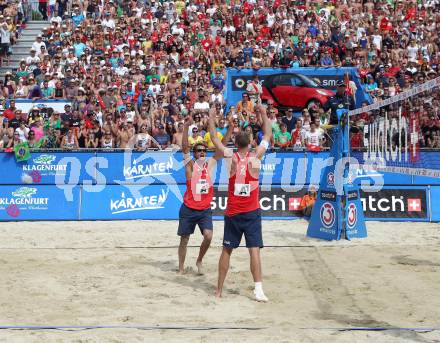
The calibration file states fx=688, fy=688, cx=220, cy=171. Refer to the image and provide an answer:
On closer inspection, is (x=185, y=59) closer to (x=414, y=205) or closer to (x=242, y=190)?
(x=414, y=205)

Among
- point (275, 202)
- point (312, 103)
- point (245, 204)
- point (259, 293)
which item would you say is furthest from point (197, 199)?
point (312, 103)

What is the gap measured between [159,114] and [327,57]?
21.7 ft

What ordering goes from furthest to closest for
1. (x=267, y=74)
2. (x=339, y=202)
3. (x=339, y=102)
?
(x=267, y=74) < (x=339, y=102) < (x=339, y=202)

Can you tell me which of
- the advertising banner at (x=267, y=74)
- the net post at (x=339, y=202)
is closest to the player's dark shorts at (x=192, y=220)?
the net post at (x=339, y=202)

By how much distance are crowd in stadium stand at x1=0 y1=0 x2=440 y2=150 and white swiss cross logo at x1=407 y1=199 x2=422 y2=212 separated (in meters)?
1.63

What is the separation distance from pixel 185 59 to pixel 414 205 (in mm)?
9882

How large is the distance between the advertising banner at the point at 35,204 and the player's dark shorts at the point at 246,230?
740 cm

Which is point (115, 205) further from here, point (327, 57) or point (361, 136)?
point (327, 57)

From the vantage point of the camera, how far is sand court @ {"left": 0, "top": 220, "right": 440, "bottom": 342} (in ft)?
23.6

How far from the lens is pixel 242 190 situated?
845cm

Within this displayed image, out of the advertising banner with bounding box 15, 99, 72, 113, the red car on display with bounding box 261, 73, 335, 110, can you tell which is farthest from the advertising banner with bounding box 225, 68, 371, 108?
the advertising banner with bounding box 15, 99, 72, 113

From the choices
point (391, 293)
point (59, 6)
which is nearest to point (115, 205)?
point (391, 293)

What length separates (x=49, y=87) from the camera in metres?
20.8

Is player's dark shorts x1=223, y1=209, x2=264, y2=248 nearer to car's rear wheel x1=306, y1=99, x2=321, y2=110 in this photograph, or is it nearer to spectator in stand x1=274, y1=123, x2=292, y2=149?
spectator in stand x1=274, y1=123, x2=292, y2=149
